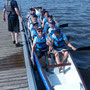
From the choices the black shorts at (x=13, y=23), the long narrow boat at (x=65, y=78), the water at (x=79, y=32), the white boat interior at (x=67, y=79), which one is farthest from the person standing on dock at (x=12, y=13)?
the water at (x=79, y=32)

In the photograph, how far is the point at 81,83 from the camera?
6.05 m

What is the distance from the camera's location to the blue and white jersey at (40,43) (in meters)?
7.43

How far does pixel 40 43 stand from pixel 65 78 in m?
1.84

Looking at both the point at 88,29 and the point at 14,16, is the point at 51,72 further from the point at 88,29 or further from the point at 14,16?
the point at 88,29

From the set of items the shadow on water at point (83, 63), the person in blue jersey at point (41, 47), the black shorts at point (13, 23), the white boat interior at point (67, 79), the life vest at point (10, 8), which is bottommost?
the shadow on water at point (83, 63)

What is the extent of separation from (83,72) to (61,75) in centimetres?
206

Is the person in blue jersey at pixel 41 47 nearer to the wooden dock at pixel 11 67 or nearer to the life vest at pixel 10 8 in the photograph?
the wooden dock at pixel 11 67

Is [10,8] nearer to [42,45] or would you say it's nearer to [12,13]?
[12,13]

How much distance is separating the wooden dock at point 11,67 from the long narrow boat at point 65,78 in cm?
71

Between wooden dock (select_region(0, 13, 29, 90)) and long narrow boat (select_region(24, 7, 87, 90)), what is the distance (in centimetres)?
71

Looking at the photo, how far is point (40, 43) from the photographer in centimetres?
754

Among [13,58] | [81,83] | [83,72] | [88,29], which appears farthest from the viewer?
[88,29]


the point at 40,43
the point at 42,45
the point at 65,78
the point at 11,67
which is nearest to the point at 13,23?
the point at 40,43

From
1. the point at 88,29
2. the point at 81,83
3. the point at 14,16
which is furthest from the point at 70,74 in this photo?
the point at 88,29
